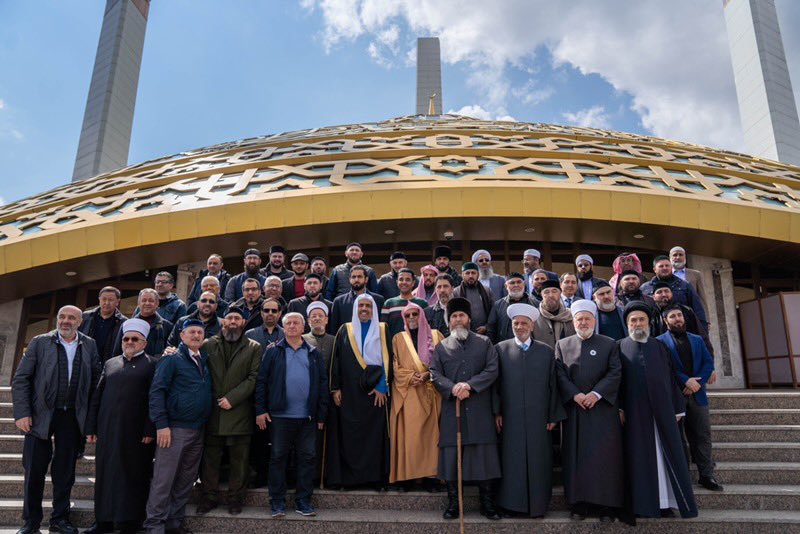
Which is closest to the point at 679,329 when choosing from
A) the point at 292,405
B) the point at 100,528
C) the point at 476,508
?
the point at 476,508

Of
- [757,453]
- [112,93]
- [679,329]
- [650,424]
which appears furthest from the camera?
[112,93]

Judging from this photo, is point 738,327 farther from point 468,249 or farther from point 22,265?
point 22,265

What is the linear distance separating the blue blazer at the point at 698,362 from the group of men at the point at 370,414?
0.04 ft

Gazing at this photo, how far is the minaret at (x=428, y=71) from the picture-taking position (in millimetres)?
28344

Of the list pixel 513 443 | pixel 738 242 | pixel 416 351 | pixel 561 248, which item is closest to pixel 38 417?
pixel 416 351

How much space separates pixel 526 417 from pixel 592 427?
485mm

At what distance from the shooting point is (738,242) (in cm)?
916

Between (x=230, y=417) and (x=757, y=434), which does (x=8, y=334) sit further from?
(x=757, y=434)

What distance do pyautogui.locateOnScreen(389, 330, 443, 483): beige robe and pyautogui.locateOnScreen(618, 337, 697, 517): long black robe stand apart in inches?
58.2

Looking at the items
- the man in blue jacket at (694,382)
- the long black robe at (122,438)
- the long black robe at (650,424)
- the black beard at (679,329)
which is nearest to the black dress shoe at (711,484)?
the man in blue jacket at (694,382)

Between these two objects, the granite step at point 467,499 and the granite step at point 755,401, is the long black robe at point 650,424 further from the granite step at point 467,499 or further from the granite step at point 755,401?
the granite step at point 755,401

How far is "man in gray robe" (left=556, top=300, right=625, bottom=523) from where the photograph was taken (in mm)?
3939

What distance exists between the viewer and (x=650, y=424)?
405 centimetres

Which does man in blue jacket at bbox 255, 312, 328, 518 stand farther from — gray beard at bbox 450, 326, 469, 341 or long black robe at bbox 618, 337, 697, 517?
long black robe at bbox 618, 337, 697, 517
